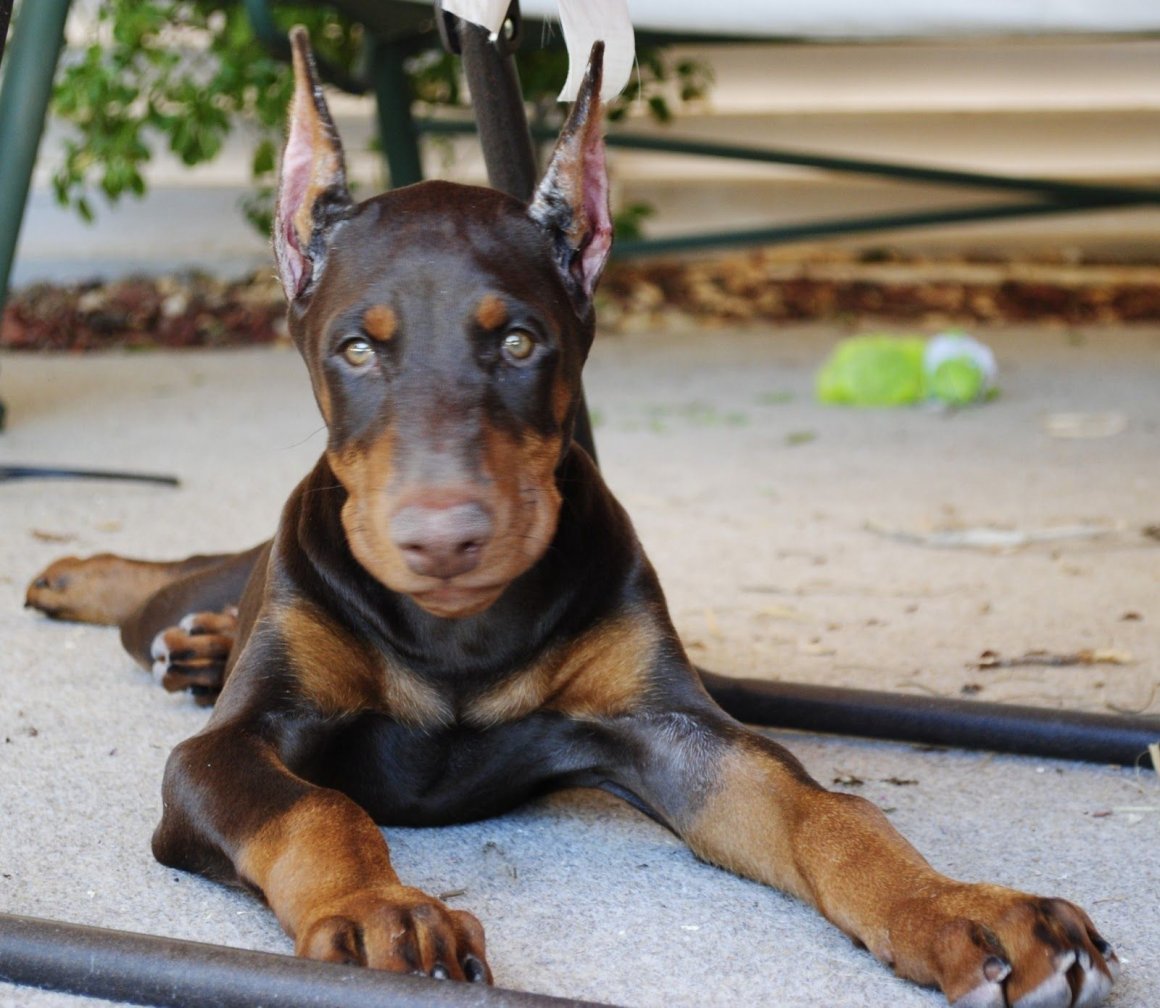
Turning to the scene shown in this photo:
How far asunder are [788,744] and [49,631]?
1612mm

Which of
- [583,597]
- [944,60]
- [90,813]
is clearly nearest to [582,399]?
[583,597]

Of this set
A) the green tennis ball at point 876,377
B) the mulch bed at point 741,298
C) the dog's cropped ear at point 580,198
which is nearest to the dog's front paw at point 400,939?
the dog's cropped ear at point 580,198

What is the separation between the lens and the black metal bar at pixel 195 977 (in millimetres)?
1683

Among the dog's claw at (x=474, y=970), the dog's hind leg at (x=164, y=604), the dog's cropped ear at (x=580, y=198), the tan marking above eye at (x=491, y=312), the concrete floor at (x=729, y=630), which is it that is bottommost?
the concrete floor at (x=729, y=630)

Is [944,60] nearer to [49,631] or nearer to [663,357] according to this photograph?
[663,357]

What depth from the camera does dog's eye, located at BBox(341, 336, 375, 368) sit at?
211 cm

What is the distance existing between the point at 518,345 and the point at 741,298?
739cm

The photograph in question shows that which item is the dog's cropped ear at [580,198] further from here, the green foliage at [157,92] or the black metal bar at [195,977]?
the green foliage at [157,92]

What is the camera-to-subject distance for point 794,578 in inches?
157

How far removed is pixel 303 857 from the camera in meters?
1.94

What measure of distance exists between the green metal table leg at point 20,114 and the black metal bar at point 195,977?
8.78ft

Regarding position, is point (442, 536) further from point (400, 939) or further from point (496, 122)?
point (496, 122)

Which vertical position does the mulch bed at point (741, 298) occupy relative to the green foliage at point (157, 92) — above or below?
below

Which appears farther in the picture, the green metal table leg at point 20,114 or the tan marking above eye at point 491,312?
the green metal table leg at point 20,114
